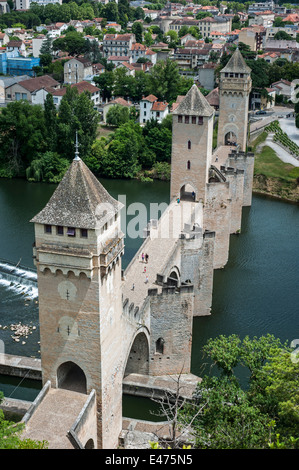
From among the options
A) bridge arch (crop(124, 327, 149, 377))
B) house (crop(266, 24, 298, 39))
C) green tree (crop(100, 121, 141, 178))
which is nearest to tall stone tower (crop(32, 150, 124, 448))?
bridge arch (crop(124, 327, 149, 377))

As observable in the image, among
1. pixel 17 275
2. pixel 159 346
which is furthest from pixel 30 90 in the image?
pixel 159 346

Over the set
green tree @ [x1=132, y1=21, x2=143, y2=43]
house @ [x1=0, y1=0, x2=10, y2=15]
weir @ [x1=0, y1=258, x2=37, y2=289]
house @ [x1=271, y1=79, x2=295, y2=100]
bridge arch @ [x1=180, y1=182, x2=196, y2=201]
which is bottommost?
weir @ [x1=0, y1=258, x2=37, y2=289]

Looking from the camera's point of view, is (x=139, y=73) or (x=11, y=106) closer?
(x=11, y=106)

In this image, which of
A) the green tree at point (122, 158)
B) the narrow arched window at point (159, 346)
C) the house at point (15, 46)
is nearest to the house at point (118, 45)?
the house at point (15, 46)

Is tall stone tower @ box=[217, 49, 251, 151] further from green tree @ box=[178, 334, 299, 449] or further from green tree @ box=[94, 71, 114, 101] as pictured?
green tree @ box=[94, 71, 114, 101]

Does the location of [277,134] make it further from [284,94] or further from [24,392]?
[24,392]

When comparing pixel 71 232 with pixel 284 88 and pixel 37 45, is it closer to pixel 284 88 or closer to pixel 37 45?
pixel 284 88
